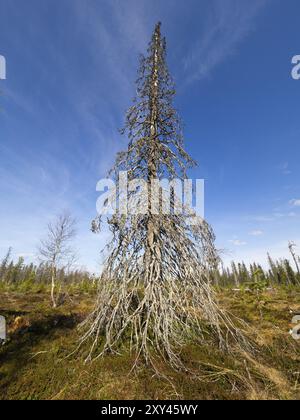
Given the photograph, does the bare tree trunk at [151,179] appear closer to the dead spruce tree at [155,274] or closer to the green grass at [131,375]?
the dead spruce tree at [155,274]

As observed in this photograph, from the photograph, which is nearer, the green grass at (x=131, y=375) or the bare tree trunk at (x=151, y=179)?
the green grass at (x=131, y=375)

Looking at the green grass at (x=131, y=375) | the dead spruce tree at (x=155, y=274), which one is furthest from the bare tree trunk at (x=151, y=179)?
the green grass at (x=131, y=375)

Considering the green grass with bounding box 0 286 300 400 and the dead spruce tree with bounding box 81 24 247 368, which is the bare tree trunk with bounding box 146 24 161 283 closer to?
the dead spruce tree with bounding box 81 24 247 368

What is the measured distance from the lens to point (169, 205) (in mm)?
6277

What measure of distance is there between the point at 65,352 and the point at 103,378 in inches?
81.5

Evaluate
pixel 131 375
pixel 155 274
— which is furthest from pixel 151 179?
pixel 131 375

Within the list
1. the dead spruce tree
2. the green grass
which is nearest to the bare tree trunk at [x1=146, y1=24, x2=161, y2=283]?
the dead spruce tree

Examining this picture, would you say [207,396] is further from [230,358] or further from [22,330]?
[22,330]

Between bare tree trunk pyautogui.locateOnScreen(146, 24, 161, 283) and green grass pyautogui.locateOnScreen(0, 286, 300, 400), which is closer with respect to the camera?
green grass pyautogui.locateOnScreen(0, 286, 300, 400)

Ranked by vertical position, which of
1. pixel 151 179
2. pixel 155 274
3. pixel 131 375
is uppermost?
pixel 151 179

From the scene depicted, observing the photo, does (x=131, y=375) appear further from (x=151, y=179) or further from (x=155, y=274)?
(x=151, y=179)

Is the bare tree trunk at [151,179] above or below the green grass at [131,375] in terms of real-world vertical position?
above

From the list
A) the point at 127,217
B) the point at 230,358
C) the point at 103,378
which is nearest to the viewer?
the point at 103,378
